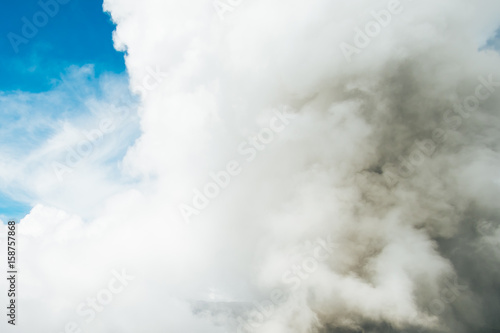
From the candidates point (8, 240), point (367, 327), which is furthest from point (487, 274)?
point (8, 240)

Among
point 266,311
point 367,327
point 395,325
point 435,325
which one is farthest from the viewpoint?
point 266,311

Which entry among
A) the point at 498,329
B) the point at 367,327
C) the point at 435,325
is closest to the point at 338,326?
the point at 367,327

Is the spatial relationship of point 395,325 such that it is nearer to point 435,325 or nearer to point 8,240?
point 435,325

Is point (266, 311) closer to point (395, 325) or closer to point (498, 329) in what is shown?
point (395, 325)

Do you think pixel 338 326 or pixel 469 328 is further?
pixel 338 326

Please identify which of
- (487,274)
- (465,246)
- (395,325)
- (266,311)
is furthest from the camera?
(266,311)

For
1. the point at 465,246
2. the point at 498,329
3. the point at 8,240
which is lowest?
the point at 498,329

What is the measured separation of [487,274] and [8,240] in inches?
2017

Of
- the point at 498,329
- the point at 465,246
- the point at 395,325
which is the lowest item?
the point at 498,329

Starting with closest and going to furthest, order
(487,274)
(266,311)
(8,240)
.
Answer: (8,240), (487,274), (266,311)

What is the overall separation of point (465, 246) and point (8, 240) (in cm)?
5068

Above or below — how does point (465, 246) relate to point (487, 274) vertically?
above

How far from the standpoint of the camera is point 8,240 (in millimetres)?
23750

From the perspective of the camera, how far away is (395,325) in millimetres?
36812
